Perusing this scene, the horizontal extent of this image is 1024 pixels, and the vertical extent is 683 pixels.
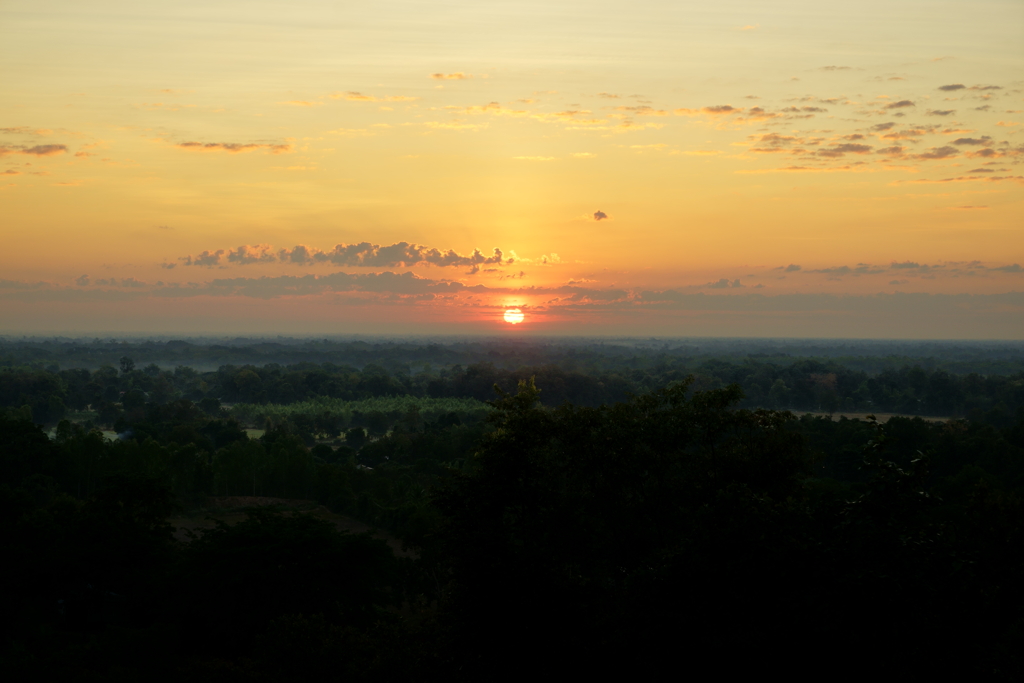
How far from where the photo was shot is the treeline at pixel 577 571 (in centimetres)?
1308

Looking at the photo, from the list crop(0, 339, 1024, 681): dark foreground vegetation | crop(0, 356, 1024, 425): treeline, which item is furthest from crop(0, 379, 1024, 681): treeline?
crop(0, 356, 1024, 425): treeline

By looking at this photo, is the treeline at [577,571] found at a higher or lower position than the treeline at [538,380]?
higher

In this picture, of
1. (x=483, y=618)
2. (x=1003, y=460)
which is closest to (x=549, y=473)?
(x=483, y=618)

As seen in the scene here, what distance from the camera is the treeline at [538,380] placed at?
120 metres

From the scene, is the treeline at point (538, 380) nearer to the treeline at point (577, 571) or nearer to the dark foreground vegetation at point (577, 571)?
the treeline at point (577, 571)

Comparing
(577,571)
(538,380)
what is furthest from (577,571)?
(538,380)

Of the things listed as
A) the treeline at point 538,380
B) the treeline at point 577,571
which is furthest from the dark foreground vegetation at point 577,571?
the treeline at point 538,380

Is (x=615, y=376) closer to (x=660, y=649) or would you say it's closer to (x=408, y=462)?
(x=408, y=462)

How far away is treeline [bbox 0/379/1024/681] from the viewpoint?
515 inches

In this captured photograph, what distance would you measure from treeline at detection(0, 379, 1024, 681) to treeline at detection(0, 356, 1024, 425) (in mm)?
89165

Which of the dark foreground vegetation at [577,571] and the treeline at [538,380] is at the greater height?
the dark foreground vegetation at [577,571]

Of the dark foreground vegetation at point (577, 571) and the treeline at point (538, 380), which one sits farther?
the treeline at point (538, 380)

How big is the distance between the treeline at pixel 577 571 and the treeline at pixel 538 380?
8916 cm

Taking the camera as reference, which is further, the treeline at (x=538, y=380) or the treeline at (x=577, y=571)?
the treeline at (x=538, y=380)
